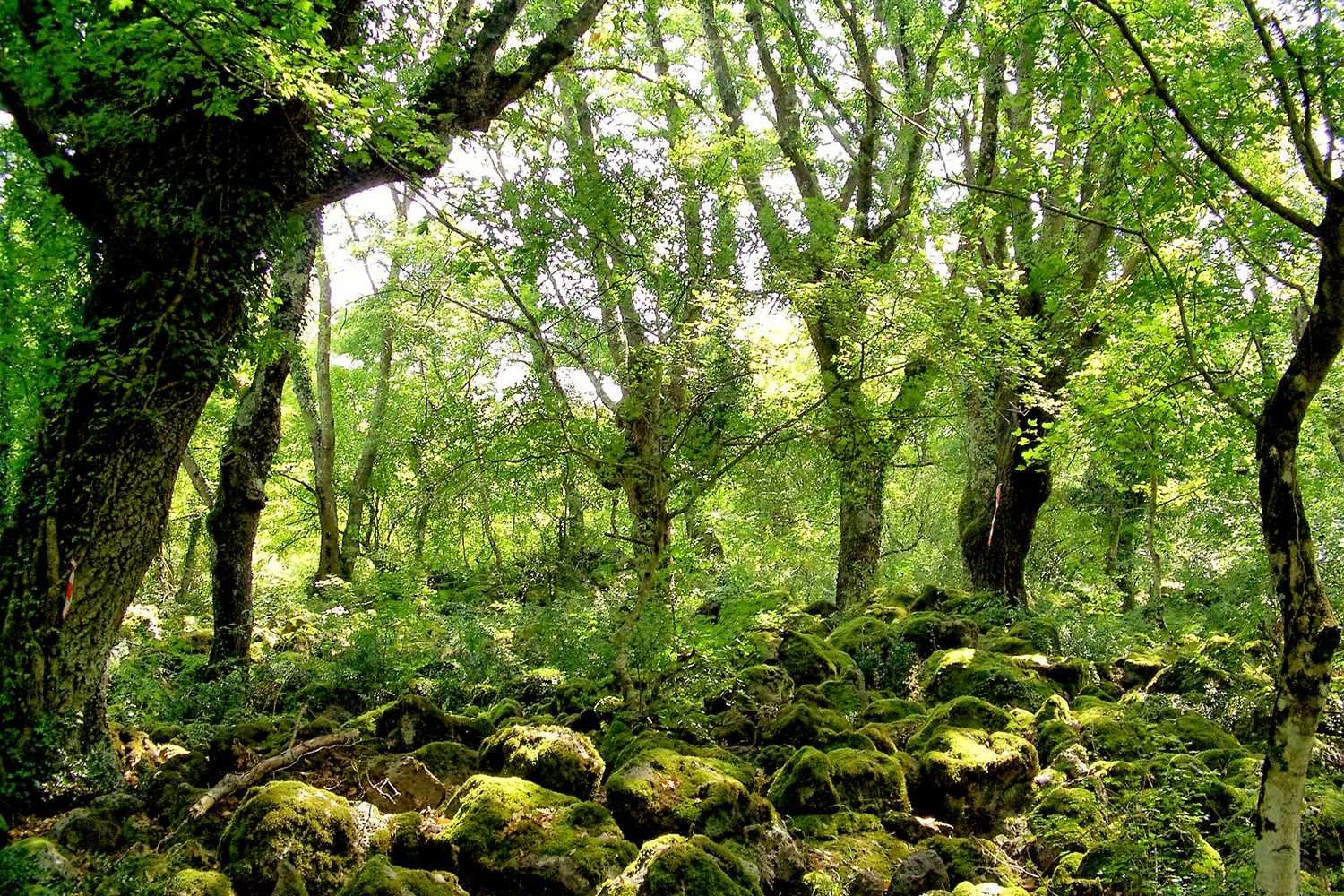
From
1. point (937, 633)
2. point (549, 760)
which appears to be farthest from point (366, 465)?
point (549, 760)

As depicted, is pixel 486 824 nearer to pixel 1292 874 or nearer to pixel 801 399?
pixel 1292 874

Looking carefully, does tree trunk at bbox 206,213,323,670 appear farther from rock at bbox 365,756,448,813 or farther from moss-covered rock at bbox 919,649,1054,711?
moss-covered rock at bbox 919,649,1054,711

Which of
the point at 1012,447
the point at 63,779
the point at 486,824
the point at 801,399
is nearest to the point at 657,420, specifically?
the point at 801,399

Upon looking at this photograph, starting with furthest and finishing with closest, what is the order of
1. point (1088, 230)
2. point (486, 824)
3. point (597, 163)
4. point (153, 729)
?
point (1088, 230)
point (597, 163)
point (153, 729)
point (486, 824)

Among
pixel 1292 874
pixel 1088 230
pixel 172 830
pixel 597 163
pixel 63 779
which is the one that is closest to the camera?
pixel 1292 874

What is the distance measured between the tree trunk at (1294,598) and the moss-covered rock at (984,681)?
3.21 m

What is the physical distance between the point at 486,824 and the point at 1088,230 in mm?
9810

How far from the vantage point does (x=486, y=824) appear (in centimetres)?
392

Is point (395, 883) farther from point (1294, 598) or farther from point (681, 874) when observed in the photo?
point (1294, 598)

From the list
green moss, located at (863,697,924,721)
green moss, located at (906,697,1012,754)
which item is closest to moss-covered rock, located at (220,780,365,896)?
green moss, located at (906,697,1012,754)

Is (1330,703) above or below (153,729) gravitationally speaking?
above

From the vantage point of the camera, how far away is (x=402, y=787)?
16.3 ft

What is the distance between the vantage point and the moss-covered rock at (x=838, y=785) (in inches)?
184

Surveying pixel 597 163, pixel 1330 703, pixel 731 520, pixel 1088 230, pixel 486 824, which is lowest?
pixel 486 824
